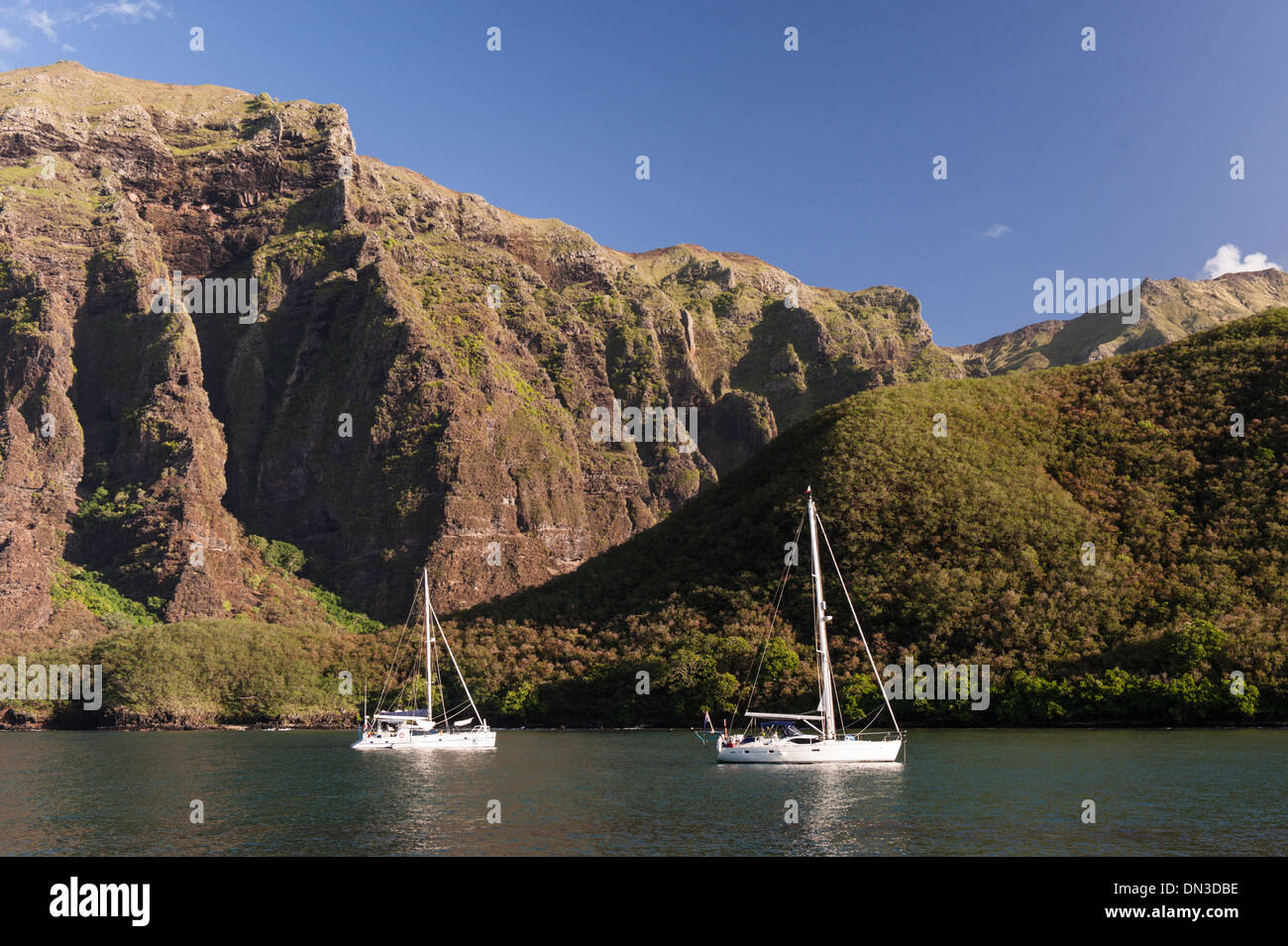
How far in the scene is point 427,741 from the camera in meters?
122

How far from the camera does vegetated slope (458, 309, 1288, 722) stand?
395 ft

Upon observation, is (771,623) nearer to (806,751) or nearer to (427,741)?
(427,741)

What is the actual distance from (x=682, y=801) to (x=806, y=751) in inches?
888

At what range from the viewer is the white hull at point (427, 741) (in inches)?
4611
